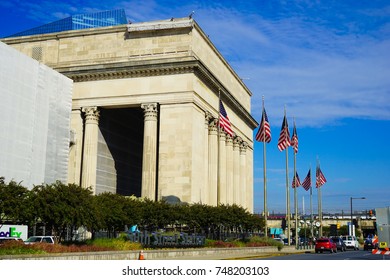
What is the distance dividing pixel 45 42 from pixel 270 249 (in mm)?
36394

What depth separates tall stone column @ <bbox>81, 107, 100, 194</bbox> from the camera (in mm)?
57903

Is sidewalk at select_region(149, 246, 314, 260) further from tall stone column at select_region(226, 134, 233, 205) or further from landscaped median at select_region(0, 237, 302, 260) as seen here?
tall stone column at select_region(226, 134, 233, 205)

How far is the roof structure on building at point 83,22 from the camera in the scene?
87.9 meters

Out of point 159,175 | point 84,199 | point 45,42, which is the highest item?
point 45,42

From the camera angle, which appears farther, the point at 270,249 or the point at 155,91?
the point at 155,91

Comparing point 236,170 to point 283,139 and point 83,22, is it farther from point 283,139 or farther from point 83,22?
point 83,22

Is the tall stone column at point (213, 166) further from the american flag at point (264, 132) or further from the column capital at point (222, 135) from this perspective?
the american flag at point (264, 132)

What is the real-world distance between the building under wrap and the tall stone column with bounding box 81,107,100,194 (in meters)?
2.72

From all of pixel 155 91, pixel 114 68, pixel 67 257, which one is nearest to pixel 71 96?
pixel 114 68

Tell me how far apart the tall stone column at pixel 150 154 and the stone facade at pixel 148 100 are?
11 cm

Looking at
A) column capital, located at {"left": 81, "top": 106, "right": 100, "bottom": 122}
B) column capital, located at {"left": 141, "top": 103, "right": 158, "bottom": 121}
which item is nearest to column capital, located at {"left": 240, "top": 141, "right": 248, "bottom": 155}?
column capital, located at {"left": 141, "top": 103, "right": 158, "bottom": 121}

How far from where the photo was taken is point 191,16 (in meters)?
58.3

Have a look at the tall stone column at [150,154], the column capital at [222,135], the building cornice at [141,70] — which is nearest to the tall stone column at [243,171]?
the column capital at [222,135]
